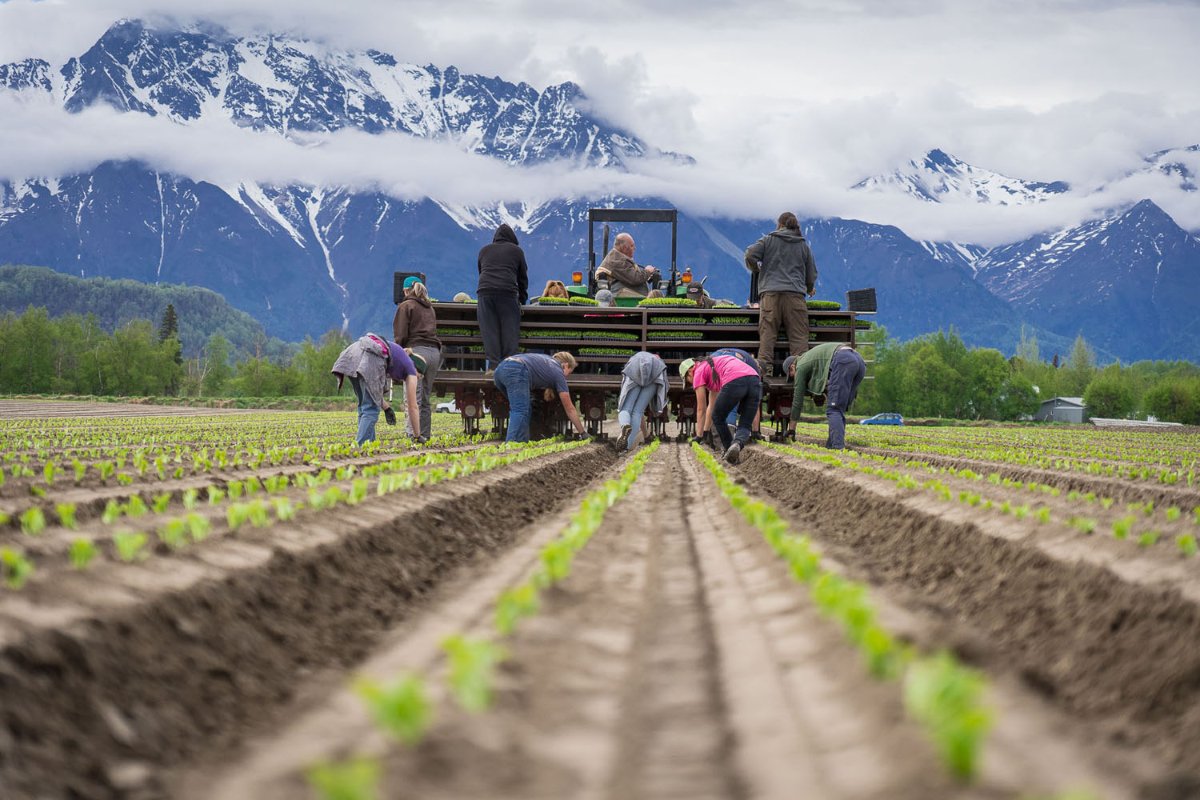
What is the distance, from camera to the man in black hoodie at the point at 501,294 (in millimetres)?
13945

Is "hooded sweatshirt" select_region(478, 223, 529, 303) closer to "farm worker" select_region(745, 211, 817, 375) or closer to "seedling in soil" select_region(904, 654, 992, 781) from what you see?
"farm worker" select_region(745, 211, 817, 375)

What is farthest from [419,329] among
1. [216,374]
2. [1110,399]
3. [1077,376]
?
[1077,376]

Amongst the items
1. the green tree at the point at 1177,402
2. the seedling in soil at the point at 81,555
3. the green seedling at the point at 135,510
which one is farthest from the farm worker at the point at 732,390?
the green tree at the point at 1177,402

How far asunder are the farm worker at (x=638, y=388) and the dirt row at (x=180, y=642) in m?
8.28

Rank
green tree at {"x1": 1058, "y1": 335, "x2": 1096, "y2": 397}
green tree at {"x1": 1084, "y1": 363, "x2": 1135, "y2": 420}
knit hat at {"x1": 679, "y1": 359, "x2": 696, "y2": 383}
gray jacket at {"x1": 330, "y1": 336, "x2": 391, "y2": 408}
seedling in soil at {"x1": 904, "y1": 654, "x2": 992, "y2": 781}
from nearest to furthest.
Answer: seedling in soil at {"x1": 904, "y1": 654, "x2": 992, "y2": 781} < gray jacket at {"x1": 330, "y1": 336, "x2": 391, "y2": 408} < knit hat at {"x1": 679, "y1": 359, "x2": 696, "y2": 383} < green tree at {"x1": 1084, "y1": 363, "x2": 1135, "y2": 420} < green tree at {"x1": 1058, "y1": 335, "x2": 1096, "y2": 397}

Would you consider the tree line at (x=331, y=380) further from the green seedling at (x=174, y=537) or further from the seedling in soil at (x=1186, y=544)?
the green seedling at (x=174, y=537)

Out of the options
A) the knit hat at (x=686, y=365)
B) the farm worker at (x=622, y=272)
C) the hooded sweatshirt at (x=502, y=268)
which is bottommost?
the knit hat at (x=686, y=365)

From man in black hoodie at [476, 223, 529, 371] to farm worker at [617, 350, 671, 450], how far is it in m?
1.81

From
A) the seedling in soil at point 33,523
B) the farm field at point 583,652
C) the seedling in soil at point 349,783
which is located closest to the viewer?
the seedling in soil at point 349,783

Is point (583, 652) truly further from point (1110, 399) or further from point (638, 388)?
point (1110, 399)

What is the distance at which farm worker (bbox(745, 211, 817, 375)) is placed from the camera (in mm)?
14203

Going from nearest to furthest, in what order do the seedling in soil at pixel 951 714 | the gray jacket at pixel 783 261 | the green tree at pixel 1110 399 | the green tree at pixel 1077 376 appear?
the seedling in soil at pixel 951 714
the gray jacket at pixel 783 261
the green tree at pixel 1110 399
the green tree at pixel 1077 376

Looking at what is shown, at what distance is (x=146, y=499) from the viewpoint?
6.14m

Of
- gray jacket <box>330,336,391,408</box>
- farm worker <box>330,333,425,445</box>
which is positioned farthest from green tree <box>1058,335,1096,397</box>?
gray jacket <box>330,336,391,408</box>
